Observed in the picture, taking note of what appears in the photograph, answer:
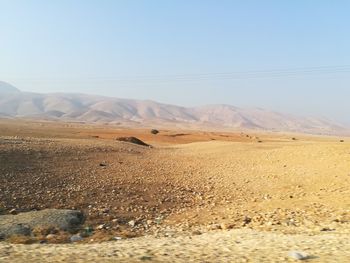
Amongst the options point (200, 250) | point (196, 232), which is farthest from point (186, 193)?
point (200, 250)

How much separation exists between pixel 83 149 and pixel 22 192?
36.2 feet

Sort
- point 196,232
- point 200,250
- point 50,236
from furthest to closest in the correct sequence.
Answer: point 196,232, point 50,236, point 200,250

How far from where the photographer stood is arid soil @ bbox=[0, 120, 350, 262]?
46.2 ft

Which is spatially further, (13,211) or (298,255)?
(13,211)

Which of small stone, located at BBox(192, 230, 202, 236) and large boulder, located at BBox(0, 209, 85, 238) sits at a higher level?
small stone, located at BBox(192, 230, 202, 236)

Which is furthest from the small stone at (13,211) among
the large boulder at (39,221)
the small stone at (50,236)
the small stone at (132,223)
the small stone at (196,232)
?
the small stone at (196,232)

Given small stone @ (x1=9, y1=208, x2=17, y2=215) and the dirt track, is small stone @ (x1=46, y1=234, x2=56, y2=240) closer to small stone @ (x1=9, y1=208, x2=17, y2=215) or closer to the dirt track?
the dirt track

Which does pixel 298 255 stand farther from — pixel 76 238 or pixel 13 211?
pixel 13 211

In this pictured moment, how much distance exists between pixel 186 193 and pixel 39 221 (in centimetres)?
872

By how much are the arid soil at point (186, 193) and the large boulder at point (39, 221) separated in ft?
2.43

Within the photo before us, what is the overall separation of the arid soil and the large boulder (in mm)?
741

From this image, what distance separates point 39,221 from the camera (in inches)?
634

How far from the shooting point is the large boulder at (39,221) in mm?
15000

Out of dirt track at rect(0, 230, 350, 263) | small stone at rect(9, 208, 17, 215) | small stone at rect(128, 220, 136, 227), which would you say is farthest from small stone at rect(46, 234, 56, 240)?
small stone at rect(9, 208, 17, 215)
